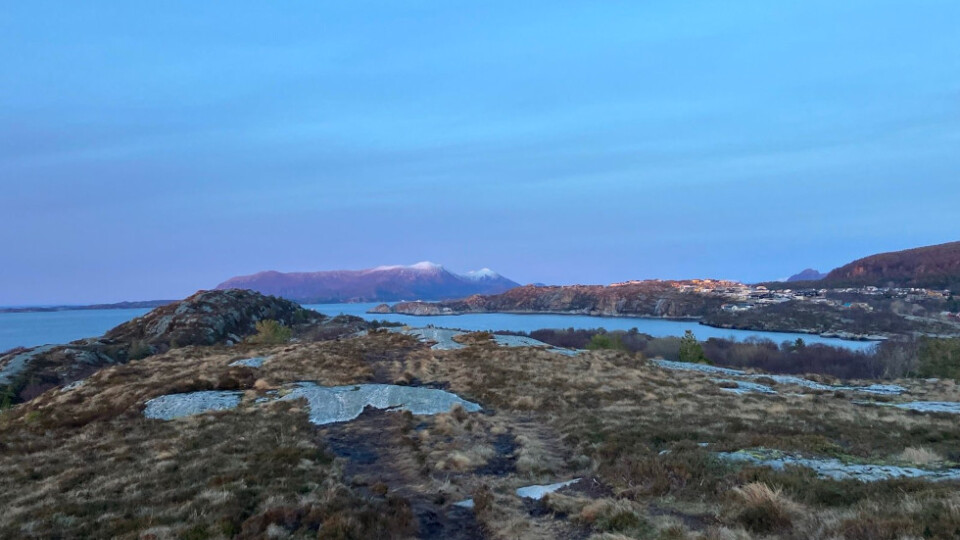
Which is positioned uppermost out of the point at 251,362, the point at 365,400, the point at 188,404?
the point at 251,362

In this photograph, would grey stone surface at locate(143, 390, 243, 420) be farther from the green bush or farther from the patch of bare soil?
the green bush

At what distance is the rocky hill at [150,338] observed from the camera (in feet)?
180

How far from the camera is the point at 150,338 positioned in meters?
79.1

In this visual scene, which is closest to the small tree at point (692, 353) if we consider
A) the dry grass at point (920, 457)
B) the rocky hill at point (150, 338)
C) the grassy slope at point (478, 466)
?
the grassy slope at point (478, 466)

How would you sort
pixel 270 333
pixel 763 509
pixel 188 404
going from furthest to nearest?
pixel 270 333, pixel 188 404, pixel 763 509

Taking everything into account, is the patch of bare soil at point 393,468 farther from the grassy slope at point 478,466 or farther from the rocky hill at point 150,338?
the rocky hill at point 150,338

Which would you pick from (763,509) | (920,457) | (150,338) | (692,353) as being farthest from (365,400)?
(150,338)

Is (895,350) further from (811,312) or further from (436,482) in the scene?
(811,312)

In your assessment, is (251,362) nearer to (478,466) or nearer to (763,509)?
(478,466)

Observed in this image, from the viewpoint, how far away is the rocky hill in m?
54.8

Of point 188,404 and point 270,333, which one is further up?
point 270,333

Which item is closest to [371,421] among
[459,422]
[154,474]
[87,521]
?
[459,422]

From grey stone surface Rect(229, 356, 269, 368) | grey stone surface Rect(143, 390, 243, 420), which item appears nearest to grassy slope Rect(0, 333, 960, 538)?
grey stone surface Rect(143, 390, 243, 420)

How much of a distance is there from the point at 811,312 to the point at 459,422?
202 metres
